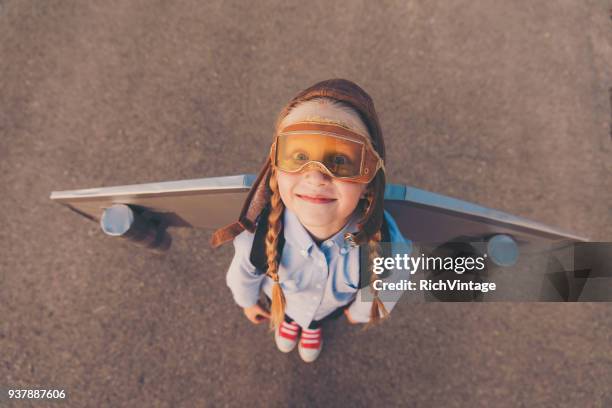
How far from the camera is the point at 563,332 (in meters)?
2.78

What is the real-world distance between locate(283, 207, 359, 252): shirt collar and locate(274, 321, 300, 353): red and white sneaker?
1059 mm

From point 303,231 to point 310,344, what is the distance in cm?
127

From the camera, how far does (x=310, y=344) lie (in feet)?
8.38

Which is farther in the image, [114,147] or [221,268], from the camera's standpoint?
[114,147]

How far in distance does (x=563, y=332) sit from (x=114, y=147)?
13.1 ft

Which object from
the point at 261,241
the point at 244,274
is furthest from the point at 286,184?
the point at 244,274

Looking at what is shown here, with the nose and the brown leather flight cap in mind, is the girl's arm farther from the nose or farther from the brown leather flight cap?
the nose

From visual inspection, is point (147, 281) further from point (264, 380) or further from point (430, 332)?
point (430, 332)

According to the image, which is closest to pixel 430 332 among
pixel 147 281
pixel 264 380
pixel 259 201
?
pixel 264 380

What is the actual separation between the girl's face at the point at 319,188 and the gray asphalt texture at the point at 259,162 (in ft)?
5.16

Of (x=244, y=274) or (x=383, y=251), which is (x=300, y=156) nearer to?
(x=383, y=251)

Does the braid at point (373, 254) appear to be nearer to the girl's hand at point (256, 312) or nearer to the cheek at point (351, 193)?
the cheek at point (351, 193)

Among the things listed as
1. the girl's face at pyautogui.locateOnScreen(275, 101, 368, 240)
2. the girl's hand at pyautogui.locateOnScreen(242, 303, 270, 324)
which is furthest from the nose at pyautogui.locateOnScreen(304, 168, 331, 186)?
the girl's hand at pyautogui.locateOnScreen(242, 303, 270, 324)

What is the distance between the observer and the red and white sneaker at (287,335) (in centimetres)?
254
